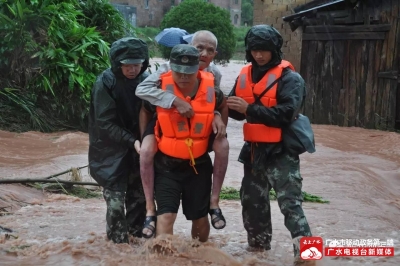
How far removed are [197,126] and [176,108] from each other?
21 centimetres

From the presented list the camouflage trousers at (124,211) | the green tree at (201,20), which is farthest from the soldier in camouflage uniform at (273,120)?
the green tree at (201,20)

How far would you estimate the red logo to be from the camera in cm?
493

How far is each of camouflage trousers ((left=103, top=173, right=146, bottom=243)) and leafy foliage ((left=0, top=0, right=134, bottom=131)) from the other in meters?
7.11

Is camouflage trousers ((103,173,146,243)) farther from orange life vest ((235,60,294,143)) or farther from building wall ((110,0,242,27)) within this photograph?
building wall ((110,0,242,27))

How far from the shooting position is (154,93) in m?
4.89

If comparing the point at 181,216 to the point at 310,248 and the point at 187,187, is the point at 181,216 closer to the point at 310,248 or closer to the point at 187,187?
the point at 187,187

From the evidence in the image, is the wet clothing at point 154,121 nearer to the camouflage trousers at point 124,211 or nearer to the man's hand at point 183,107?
the man's hand at point 183,107

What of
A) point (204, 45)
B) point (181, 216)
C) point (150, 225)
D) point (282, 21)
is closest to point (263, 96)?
point (204, 45)

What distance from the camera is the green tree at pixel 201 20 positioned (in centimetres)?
2334

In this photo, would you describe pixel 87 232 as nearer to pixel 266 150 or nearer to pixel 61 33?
pixel 266 150

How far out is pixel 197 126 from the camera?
490 centimetres

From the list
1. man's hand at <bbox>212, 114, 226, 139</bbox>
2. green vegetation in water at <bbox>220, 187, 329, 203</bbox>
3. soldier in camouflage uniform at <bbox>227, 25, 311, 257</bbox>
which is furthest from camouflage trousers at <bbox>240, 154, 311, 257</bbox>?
green vegetation in water at <bbox>220, 187, 329, 203</bbox>

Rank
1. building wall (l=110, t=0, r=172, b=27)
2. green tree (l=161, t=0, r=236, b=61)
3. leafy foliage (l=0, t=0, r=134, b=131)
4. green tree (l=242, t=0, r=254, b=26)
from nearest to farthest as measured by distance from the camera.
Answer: leafy foliage (l=0, t=0, r=134, b=131) < green tree (l=161, t=0, r=236, b=61) < building wall (l=110, t=0, r=172, b=27) < green tree (l=242, t=0, r=254, b=26)

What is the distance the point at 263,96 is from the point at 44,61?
8.34 m
